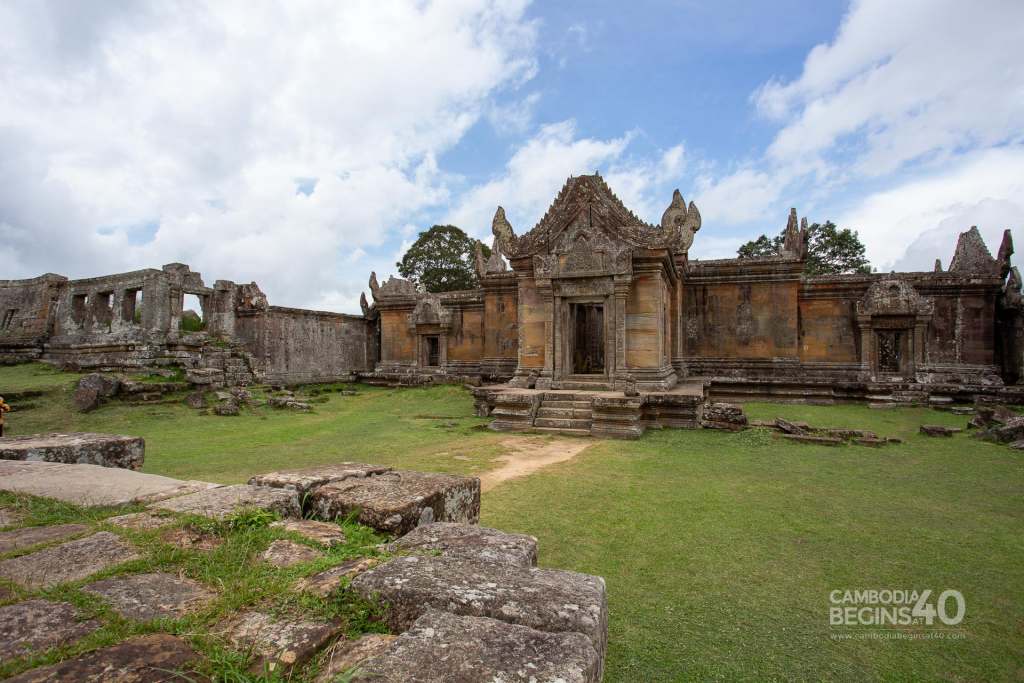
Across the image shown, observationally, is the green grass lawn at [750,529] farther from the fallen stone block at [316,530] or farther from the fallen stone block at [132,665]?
the fallen stone block at [132,665]

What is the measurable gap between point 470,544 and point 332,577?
2.40 feet

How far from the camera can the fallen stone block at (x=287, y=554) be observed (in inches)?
98.5

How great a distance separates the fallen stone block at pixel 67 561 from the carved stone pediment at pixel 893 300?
1696 centimetres

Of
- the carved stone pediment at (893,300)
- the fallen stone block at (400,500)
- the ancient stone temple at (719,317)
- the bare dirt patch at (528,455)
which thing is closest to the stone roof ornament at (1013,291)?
the ancient stone temple at (719,317)

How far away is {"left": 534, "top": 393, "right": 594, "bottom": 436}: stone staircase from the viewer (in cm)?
1041

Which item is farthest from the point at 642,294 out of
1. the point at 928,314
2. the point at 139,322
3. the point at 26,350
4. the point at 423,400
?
the point at 26,350

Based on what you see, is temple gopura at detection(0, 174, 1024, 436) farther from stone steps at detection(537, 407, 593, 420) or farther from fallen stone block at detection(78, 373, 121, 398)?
fallen stone block at detection(78, 373, 121, 398)

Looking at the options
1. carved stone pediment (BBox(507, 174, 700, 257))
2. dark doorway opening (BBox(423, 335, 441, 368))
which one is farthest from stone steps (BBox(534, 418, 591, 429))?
dark doorway opening (BBox(423, 335, 441, 368))

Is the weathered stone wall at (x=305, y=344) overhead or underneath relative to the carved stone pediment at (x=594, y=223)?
underneath

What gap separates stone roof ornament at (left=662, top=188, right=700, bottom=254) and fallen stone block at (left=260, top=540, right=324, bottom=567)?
11.0 m

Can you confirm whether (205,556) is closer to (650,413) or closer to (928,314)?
(650,413)

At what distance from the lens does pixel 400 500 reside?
332 centimetres

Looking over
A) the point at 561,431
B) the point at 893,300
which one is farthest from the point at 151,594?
the point at 893,300

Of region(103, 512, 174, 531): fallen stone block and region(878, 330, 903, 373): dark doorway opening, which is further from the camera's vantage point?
region(878, 330, 903, 373): dark doorway opening
